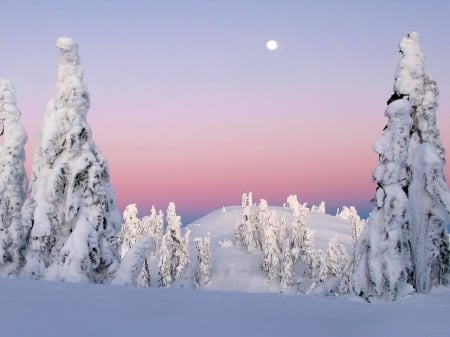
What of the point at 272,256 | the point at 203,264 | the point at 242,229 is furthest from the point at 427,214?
the point at 242,229

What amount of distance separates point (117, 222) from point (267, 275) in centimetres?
7750

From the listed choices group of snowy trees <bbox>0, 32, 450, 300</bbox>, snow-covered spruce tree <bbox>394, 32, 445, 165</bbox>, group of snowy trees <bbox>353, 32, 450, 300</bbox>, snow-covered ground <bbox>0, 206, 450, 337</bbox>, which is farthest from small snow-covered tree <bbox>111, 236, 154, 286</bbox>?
snow-covered spruce tree <bbox>394, 32, 445, 165</bbox>

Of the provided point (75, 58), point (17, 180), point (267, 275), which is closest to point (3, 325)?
point (75, 58)

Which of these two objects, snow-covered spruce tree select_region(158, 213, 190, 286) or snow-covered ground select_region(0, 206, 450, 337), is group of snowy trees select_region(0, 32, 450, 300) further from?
snow-covered spruce tree select_region(158, 213, 190, 286)

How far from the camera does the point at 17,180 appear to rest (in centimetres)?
2692

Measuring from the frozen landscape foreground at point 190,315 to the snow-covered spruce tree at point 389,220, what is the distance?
5207 mm

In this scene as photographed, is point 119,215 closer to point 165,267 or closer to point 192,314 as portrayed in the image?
point 192,314

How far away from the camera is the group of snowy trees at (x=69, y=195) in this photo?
71.6 feet

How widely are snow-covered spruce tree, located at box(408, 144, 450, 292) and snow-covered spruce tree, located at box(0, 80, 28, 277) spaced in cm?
1682

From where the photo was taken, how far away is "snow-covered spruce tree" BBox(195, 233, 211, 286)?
97.8 m

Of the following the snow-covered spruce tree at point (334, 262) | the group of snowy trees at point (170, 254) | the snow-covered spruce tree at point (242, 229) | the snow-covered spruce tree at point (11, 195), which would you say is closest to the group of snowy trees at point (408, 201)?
the snow-covered spruce tree at point (11, 195)

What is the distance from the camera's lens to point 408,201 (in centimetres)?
2202

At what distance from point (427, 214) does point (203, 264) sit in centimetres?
7824

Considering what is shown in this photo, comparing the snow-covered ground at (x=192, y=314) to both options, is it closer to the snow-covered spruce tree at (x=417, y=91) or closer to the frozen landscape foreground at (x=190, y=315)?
the frozen landscape foreground at (x=190, y=315)
